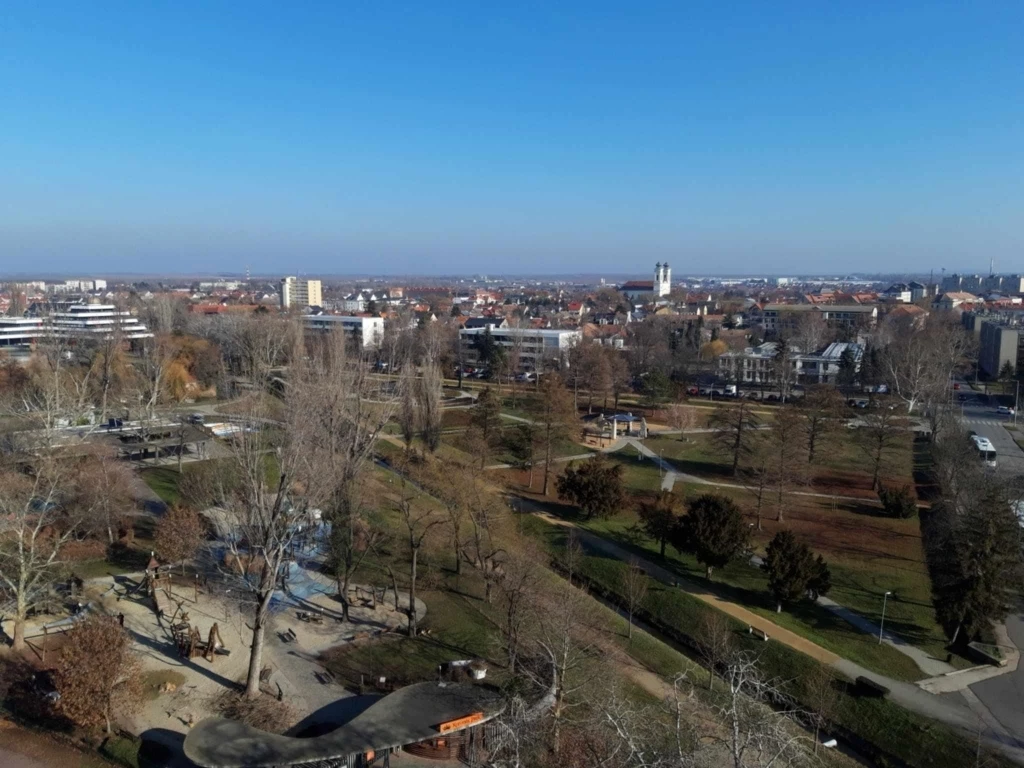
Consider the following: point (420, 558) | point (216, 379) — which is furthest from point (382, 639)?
point (216, 379)

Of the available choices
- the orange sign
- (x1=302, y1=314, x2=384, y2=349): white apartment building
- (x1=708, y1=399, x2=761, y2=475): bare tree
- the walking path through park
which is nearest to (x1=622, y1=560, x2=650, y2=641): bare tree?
the walking path through park

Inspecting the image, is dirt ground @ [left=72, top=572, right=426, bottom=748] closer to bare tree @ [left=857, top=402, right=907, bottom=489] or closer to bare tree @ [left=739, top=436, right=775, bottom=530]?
bare tree @ [left=739, top=436, right=775, bottom=530]

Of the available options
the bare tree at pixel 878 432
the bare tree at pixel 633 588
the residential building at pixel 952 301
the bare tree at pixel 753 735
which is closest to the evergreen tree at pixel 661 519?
the bare tree at pixel 633 588

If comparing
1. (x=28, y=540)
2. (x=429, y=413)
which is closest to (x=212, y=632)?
(x=28, y=540)

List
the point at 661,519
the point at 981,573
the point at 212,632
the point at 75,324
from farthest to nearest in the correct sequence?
the point at 75,324 → the point at 661,519 → the point at 981,573 → the point at 212,632

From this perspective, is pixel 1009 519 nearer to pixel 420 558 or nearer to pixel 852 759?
pixel 852 759

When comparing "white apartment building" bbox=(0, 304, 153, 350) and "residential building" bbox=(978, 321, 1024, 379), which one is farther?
"white apartment building" bbox=(0, 304, 153, 350)

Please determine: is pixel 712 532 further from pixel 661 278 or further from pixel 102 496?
pixel 661 278
